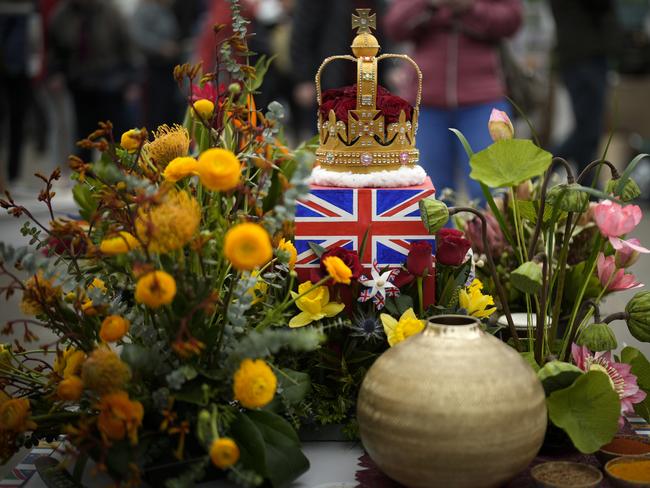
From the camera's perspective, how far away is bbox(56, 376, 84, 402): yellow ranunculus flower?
3.45 ft

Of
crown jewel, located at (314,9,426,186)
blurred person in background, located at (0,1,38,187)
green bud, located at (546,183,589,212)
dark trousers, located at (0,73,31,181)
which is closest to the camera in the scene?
green bud, located at (546,183,589,212)

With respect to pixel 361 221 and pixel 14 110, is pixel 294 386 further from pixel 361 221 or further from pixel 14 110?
pixel 14 110

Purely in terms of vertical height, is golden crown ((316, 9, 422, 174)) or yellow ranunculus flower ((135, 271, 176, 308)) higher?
golden crown ((316, 9, 422, 174))

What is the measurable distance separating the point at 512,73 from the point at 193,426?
2200 millimetres

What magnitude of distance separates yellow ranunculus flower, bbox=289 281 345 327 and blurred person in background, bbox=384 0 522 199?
151 cm

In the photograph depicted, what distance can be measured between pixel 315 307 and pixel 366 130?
29 centimetres

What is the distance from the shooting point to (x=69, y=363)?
114 cm

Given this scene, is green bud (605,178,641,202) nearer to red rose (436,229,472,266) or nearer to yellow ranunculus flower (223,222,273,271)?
red rose (436,229,472,266)

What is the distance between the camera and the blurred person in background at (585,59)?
3.81 m

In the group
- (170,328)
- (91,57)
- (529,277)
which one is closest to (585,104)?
(91,57)

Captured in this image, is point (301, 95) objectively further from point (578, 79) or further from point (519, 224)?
point (519, 224)

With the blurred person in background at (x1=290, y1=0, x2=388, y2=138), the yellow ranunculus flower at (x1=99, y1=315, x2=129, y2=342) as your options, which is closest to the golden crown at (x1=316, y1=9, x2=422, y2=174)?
the yellow ranunculus flower at (x1=99, y1=315, x2=129, y2=342)

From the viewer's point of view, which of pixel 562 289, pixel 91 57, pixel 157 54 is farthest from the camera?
pixel 157 54

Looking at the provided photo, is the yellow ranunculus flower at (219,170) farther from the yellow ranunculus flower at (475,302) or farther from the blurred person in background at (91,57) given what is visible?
the blurred person in background at (91,57)
